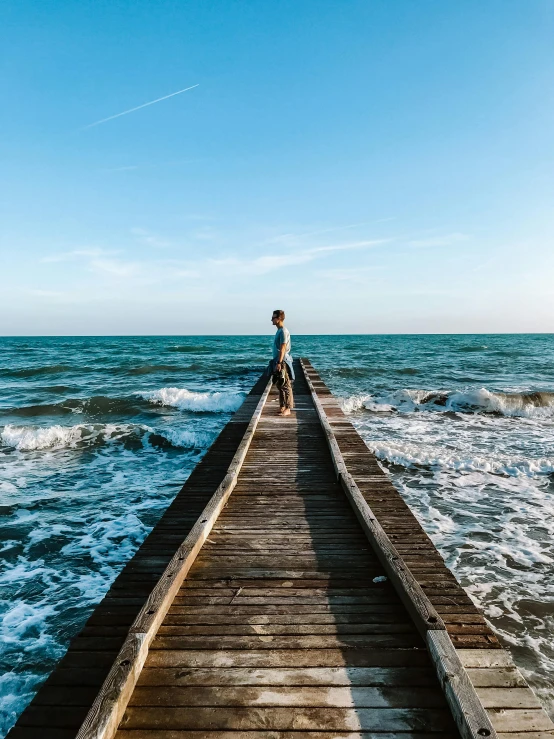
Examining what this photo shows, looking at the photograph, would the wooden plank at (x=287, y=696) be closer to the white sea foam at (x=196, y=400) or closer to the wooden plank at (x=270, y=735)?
the wooden plank at (x=270, y=735)

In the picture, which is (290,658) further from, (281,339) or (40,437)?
(40,437)

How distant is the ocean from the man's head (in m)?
3.84

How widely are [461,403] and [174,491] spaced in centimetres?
1318

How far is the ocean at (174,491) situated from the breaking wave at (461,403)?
3.0 inches

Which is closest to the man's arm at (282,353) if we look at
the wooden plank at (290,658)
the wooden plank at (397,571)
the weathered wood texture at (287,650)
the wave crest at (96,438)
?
the wooden plank at (397,571)

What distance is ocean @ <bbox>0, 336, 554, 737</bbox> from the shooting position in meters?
4.43

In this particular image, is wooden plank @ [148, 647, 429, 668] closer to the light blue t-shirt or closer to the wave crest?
the light blue t-shirt

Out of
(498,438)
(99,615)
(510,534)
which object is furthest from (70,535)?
(498,438)

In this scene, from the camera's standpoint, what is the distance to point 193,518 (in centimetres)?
513

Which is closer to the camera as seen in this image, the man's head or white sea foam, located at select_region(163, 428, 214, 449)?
the man's head

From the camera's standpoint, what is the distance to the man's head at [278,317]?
8.66 metres

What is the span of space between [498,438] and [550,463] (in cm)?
272

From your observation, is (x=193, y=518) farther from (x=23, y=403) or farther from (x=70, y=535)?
(x=23, y=403)

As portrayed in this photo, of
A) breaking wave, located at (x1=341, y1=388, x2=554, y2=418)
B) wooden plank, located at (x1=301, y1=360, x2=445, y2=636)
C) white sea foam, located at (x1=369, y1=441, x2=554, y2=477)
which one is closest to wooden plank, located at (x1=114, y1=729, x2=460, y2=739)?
wooden plank, located at (x1=301, y1=360, x2=445, y2=636)
